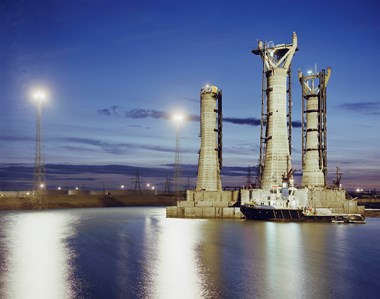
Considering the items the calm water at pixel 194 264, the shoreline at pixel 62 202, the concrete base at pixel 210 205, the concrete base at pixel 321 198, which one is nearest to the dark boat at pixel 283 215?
the concrete base at pixel 321 198

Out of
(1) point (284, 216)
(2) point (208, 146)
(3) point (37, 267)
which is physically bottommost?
(3) point (37, 267)

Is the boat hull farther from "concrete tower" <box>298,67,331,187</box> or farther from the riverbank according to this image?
the riverbank

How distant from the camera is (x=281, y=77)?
9081 cm

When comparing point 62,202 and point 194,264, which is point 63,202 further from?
point 194,264

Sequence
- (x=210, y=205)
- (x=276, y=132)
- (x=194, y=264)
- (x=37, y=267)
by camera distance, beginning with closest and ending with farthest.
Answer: (x=37, y=267) → (x=194, y=264) → (x=276, y=132) → (x=210, y=205)

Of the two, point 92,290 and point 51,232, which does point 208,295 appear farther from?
point 51,232

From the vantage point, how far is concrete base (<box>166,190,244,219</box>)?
93219 mm

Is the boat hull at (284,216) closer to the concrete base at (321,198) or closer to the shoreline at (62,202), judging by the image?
the concrete base at (321,198)

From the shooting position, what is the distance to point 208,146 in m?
97.1

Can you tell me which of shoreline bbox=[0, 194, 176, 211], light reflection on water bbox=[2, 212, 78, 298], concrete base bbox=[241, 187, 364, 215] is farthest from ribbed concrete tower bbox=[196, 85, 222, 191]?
shoreline bbox=[0, 194, 176, 211]

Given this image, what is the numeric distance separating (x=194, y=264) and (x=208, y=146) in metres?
57.3

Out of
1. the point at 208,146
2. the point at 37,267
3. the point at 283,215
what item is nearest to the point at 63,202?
the point at 208,146

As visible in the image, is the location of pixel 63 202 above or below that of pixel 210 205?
below

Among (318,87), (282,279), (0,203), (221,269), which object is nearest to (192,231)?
(221,269)
